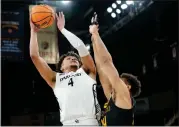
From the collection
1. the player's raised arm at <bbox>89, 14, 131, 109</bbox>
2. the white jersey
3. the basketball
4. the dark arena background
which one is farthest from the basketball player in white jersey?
the dark arena background

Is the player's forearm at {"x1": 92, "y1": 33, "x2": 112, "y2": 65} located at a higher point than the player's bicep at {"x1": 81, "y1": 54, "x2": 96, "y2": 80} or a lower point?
higher

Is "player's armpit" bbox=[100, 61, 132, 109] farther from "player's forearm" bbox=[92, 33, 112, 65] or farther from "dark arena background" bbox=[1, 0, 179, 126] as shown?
"dark arena background" bbox=[1, 0, 179, 126]

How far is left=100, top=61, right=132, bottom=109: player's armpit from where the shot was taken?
2.94 meters

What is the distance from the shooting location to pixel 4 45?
27.8ft

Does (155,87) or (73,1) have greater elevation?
(73,1)

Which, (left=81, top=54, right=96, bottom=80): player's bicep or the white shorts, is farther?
(left=81, top=54, right=96, bottom=80): player's bicep

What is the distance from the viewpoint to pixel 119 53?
11.5 meters

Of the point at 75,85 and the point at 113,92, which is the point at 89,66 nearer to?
the point at 75,85

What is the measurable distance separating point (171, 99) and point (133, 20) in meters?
2.49

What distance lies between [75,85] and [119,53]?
27.2ft

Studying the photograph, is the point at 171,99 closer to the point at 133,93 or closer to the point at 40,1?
the point at 40,1

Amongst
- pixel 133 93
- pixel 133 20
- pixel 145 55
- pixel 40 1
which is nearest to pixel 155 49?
pixel 145 55

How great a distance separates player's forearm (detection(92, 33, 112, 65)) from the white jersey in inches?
12.7

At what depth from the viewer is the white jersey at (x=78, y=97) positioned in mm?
3141
